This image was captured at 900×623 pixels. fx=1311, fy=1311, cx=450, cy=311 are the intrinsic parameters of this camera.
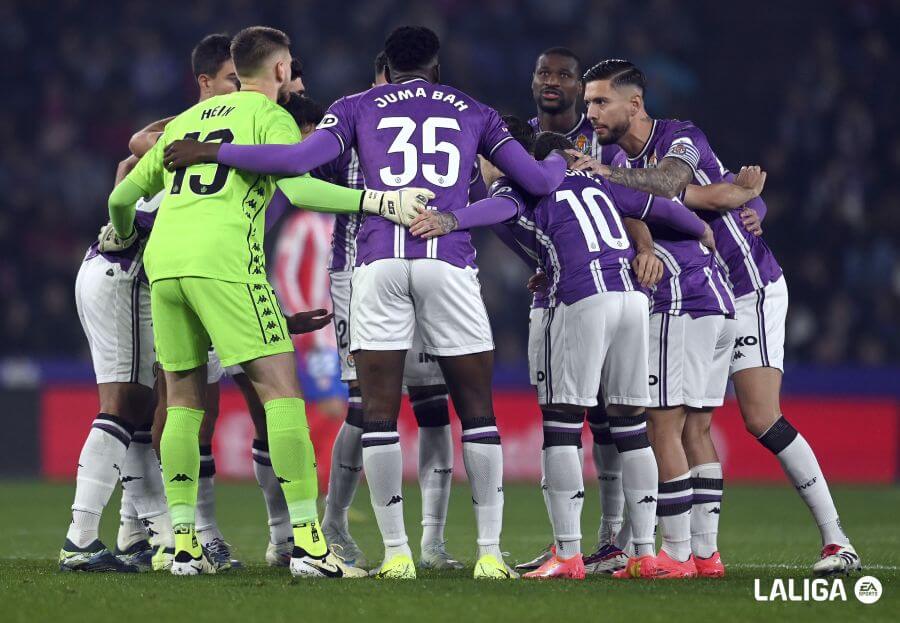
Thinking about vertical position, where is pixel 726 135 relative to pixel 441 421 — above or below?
above

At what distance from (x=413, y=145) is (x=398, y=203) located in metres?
0.29

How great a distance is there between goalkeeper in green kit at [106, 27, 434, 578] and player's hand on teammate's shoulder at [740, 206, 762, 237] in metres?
1.91

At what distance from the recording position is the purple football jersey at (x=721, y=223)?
6484 mm

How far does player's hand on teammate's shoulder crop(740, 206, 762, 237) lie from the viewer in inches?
261

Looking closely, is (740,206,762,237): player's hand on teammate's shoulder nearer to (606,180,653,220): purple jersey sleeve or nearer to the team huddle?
the team huddle

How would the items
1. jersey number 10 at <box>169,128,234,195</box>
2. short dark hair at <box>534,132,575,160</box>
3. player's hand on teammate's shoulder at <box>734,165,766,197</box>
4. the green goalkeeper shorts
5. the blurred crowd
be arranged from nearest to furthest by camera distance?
the green goalkeeper shorts, jersey number 10 at <box>169,128,234,195</box>, short dark hair at <box>534,132,575,160</box>, player's hand on teammate's shoulder at <box>734,165,766,197</box>, the blurred crowd

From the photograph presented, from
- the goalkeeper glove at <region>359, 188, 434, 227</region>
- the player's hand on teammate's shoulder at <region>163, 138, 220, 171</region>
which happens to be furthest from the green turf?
the player's hand on teammate's shoulder at <region>163, 138, 220, 171</region>

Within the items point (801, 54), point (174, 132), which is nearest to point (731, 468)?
point (801, 54)

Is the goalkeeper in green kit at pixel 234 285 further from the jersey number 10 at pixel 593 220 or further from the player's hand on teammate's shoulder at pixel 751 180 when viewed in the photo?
the player's hand on teammate's shoulder at pixel 751 180

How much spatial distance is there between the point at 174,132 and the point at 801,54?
1251cm

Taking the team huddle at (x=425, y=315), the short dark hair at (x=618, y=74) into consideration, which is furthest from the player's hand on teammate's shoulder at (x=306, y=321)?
the short dark hair at (x=618, y=74)

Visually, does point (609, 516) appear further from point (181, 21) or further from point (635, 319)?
point (181, 21)

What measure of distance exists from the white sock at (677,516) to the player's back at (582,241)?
92 centimetres

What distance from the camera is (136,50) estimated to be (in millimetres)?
16844
